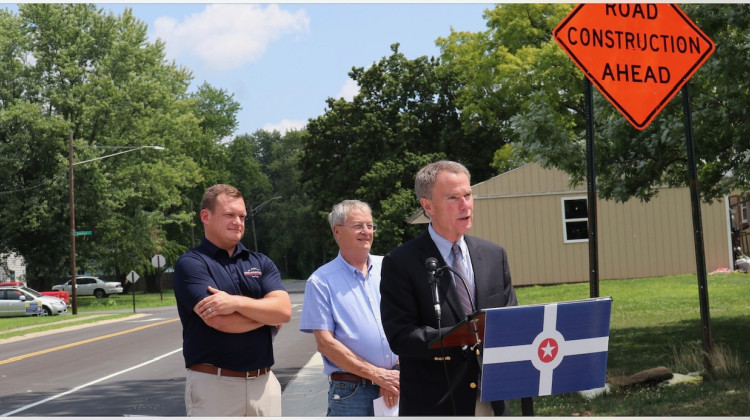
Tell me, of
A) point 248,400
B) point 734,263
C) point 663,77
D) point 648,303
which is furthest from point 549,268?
point 248,400

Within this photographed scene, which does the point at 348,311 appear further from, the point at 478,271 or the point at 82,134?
the point at 82,134

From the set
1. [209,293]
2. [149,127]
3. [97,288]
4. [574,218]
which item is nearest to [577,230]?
[574,218]

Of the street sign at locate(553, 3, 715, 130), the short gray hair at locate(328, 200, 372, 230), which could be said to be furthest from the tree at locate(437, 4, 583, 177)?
the short gray hair at locate(328, 200, 372, 230)

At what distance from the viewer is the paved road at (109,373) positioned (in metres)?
12.1

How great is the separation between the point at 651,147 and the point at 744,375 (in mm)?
3830

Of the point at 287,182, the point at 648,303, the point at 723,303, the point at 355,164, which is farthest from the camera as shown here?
the point at 287,182

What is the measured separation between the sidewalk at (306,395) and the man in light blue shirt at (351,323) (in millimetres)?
4948

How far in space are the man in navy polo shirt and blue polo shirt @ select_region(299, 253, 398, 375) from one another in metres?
0.19

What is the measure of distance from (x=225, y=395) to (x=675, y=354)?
8440mm

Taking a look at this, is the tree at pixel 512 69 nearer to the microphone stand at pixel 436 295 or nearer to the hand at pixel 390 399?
the hand at pixel 390 399

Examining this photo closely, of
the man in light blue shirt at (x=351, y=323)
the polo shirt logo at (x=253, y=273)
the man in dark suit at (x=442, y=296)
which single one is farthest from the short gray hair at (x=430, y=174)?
the polo shirt logo at (x=253, y=273)

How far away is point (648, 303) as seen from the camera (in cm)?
2314

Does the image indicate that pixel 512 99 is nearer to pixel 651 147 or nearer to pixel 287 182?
pixel 651 147

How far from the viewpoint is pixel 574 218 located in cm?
3719
